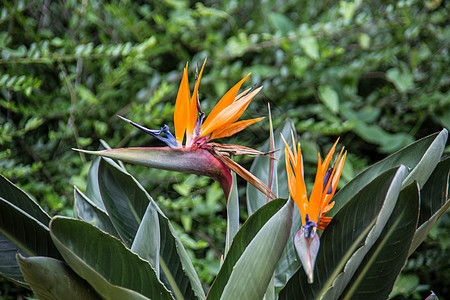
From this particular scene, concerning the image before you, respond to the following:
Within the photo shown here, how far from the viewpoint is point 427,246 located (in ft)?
5.13

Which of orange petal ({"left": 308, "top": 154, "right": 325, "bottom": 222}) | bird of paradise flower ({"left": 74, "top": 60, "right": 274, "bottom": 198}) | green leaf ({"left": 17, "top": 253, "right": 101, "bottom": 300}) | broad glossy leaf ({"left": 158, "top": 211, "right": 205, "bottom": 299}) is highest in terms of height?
bird of paradise flower ({"left": 74, "top": 60, "right": 274, "bottom": 198})

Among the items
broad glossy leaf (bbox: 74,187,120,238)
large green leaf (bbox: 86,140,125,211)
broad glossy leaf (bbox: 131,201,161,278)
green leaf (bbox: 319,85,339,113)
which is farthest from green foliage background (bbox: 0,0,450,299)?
broad glossy leaf (bbox: 131,201,161,278)

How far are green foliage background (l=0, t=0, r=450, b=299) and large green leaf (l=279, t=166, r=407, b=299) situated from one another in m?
0.53

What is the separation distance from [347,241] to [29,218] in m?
0.37

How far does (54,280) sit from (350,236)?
0.33 meters

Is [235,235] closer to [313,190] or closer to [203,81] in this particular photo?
[313,190]

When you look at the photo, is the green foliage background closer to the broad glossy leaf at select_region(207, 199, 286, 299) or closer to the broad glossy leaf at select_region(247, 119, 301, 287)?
the broad glossy leaf at select_region(247, 119, 301, 287)

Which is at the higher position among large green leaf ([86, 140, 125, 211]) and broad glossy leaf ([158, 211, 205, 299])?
large green leaf ([86, 140, 125, 211])

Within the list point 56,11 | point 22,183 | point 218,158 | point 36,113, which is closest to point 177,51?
point 56,11

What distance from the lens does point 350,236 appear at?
0.50 metres

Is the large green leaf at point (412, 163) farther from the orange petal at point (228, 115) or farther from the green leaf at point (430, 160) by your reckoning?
the orange petal at point (228, 115)

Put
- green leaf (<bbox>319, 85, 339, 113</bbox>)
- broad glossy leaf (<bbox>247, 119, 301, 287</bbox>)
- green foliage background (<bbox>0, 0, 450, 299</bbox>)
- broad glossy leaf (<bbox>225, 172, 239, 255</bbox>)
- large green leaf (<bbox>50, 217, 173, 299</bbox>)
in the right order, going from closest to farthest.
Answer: large green leaf (<bbox>50, 217, 173, 299</bbox>), broad glossy leaf (<bbox>225, 172, 239, 255</bbox>), broad glossy leaf (<bbox>247, 119, 301, 287</bbox>), green foliage background (<bbox>0, 0, 450, 299</bbox>), green leaf (<bbox>319, 85, 339, 113</bbox>)

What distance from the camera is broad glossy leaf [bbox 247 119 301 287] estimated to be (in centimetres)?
65

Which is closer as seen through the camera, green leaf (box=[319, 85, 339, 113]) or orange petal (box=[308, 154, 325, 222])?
orange petal (box=[308, 154, 325, 222])
